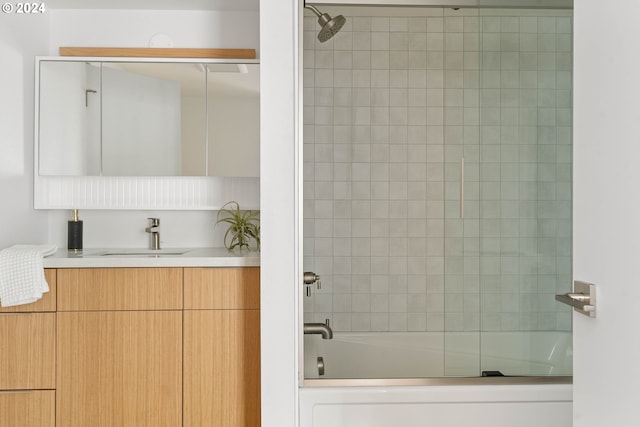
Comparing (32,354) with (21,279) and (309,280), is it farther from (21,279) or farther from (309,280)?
(309,280)

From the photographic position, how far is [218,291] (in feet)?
7.80

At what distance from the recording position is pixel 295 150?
2150mm

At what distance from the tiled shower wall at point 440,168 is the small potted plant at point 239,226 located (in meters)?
0.72

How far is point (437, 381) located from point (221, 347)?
0.90m

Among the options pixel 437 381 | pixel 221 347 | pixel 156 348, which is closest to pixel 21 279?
pixel 156 348

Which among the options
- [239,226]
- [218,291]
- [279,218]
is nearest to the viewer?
[279,218]

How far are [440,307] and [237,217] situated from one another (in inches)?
45.5

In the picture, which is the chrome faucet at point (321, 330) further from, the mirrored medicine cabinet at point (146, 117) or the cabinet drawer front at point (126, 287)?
the mirrored medicine cabinet at point (146, 117)

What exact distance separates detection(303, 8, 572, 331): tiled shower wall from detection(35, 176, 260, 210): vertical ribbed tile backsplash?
0.85 m

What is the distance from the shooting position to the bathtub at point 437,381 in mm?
2176

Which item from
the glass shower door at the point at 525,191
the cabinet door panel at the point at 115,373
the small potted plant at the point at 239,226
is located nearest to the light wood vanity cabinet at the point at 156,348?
the cabinet door panel at the point at 115,373
